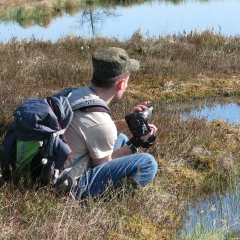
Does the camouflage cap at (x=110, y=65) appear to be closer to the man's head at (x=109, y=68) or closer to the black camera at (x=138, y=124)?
the man's head at (x=109, y=68)

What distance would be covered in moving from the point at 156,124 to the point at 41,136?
291 cm

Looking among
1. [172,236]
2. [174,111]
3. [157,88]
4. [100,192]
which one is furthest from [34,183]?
→ [157,88]

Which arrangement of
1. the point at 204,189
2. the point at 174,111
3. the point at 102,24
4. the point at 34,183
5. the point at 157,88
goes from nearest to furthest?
the point at 34,183 < the point at 204,189 < the point at 174,111 < the point at 157,88 < the point at 102,24

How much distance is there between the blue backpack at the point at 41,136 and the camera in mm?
3924

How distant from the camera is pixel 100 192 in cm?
440

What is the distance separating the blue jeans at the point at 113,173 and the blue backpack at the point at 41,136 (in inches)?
11.5

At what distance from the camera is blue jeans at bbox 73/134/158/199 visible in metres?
4.29

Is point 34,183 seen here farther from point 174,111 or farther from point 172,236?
point 174,111

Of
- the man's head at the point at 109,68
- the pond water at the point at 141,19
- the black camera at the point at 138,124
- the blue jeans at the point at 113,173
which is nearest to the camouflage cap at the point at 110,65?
the man's head at the point at 109,68

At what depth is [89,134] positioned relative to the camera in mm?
4070

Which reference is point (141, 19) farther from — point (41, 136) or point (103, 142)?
point (41, 136)

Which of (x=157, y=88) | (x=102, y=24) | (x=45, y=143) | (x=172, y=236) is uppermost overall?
(x=45, y=143)

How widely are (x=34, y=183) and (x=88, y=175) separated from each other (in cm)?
43

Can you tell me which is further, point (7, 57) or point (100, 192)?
point (7, 57)
